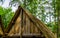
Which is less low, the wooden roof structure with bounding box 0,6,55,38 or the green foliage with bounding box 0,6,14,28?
the wooden roof structure with bounding box 0,6,55,38

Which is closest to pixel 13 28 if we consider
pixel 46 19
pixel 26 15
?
pixel 26 15

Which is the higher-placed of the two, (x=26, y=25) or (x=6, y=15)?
(x=26, y=25)

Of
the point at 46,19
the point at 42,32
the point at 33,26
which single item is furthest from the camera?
the point at 46,19

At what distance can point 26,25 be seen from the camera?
42.0ft

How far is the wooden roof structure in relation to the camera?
11.8 m

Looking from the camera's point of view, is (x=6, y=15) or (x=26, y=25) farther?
(x=6, y=15)

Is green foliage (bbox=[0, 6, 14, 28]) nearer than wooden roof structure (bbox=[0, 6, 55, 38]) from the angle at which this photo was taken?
No

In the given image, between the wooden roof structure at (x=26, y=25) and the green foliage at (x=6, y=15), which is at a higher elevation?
the wooden roof structure at (x=26, y=25)

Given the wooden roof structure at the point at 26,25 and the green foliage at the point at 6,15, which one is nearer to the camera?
the wooden roof structure at the point at 26,25

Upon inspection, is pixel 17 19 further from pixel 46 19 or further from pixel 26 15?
pixel 46 19

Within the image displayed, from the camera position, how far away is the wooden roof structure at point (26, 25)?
1179 centimetres

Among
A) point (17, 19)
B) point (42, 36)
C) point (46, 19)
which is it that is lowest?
point (46, 19)

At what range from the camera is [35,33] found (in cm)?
1215

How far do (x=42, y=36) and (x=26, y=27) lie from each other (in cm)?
175
